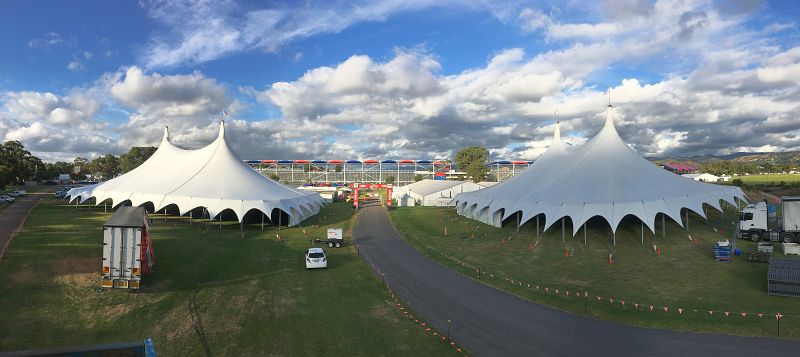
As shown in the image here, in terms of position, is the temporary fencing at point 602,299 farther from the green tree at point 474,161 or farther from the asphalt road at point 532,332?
the green tree at point 474,161

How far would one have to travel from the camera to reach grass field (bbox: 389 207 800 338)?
13.0 meters

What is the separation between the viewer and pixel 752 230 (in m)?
22.4

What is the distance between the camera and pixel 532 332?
39.9 ft

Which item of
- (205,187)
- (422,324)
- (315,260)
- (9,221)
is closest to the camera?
(422,324)

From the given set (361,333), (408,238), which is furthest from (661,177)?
(361,333)

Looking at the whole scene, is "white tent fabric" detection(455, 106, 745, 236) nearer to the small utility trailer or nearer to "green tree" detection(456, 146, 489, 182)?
the small utility trailer

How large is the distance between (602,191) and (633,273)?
7.16m

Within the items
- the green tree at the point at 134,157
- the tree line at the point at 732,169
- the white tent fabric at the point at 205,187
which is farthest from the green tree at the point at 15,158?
the tree line at the point at 732,169

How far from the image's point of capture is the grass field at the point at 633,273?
42.8 feet

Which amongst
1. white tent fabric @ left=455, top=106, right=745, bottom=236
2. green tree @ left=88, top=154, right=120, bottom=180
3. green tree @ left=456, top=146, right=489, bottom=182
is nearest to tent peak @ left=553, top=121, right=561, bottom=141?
white tent fabric @ left=455, top=106, right=745, bottom=236

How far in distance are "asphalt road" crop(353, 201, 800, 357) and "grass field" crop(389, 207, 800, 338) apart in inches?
28.9

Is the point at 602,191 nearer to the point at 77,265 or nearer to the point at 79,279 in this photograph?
the point at 79,279

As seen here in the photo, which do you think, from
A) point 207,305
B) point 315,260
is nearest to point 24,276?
point 207,305

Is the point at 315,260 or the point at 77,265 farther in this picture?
the point at 315,260
